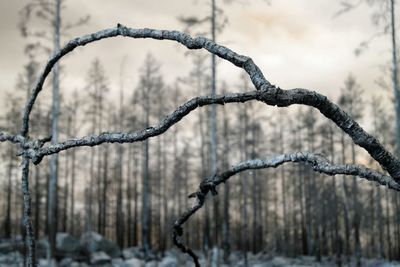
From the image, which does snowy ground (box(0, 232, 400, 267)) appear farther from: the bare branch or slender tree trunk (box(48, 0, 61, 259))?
the bare branch

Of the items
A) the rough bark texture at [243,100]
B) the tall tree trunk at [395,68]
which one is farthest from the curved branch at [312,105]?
the tall tree trunk at [395,68]

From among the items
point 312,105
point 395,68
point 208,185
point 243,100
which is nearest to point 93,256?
point 395,68

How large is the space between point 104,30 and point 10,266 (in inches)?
780

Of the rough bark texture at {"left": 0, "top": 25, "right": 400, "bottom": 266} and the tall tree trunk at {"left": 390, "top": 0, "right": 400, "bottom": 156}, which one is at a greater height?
the tall tree trunk at {"left": 390, "top": 0, "right": 400, "bottom": 156}

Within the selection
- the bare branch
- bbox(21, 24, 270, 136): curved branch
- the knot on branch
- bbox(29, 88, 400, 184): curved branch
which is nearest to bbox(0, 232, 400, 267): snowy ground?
the knot on branch

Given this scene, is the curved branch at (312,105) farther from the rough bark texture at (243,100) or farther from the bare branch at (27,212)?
the bare branch at (27,212)

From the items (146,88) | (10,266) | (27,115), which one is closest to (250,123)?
(146,88)

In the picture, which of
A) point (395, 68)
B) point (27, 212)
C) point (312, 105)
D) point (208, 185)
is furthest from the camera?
point (395, 68)

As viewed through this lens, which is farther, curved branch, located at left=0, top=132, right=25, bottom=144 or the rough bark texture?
curved branch, located at left=0, top=132, right=25, bottom=144

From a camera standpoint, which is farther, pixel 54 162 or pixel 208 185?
pixel 54 162

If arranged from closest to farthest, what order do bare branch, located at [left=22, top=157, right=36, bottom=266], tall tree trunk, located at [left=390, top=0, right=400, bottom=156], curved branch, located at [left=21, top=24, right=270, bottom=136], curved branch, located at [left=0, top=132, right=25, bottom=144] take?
curved branch, located at [left=21, top=24, right=270, bottom=136] < bare branch, located at [left=22, top=157, right=36, bottom=266] < curved branch, located at [left=0, top=132, right=25, bottom=144] < tall tree trunk, located at [left=390, top=0, right=400, bottom=156]

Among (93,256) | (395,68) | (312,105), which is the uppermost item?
(395,68)

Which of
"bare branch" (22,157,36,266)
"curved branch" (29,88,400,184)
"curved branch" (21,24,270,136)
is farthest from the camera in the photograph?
Result: "bare branch" (22,157,36,266)

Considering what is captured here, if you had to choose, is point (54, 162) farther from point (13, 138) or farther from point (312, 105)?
point (312, 105)
